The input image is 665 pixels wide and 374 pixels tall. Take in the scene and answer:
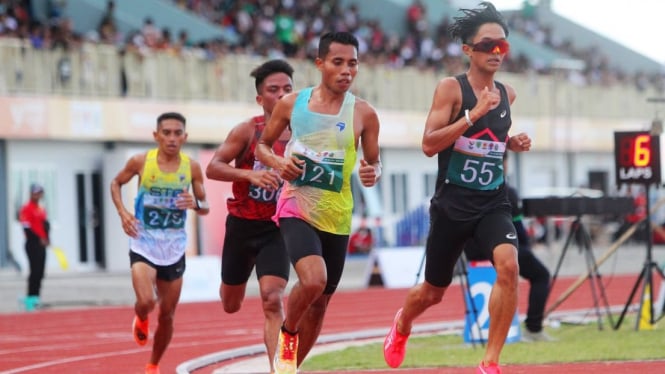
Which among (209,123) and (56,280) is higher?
(209,123)

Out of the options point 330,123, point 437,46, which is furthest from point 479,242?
point 437,46

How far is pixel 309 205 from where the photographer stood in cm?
958

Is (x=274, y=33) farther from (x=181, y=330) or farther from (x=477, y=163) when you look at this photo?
(x=477, y=163)

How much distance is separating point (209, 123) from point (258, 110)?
1369mm

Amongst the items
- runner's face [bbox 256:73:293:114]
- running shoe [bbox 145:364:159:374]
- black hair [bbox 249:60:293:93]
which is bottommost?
running shoe [bbox 145:364:159:374]

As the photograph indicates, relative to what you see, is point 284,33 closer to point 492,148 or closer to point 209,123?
point 209,123

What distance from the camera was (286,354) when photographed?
948cm

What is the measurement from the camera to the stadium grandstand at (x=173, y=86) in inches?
1251

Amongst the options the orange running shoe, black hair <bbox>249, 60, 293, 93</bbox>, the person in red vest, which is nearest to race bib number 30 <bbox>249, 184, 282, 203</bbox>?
black hair <bbox>249, 60, 293, 93</bbox>

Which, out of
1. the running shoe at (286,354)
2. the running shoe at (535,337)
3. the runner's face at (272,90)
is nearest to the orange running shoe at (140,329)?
the runner's face at (272,90)

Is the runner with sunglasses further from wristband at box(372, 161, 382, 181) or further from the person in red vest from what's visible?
the person in red vest

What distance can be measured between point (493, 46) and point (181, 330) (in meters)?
8.75

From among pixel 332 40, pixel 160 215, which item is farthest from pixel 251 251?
pixel 332 40

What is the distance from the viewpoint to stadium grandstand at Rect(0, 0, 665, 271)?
3177cm
